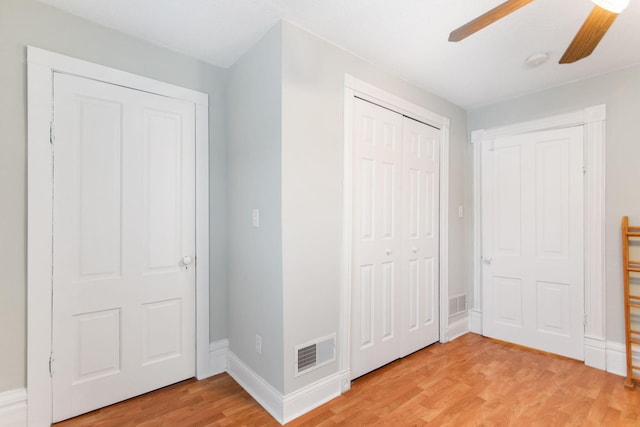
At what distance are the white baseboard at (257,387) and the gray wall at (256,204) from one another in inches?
1.6

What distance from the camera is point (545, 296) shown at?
2.89 m

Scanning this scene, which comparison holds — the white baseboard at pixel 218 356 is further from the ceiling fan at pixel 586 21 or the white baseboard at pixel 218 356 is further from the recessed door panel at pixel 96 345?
the ceiling fan at pixel 586 21

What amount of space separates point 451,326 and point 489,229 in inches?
44.0

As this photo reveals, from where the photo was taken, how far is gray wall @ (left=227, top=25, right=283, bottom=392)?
194 cm

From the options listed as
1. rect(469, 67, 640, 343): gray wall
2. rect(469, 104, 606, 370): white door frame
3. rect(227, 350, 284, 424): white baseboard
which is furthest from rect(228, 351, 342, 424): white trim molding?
rect(469, 67, 640, 343): gray wall

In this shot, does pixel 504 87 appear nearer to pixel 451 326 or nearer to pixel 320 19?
pixel 320 19

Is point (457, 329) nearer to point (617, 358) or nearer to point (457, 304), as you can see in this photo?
point (457, 304)

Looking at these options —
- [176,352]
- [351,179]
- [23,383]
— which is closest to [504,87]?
[351,179]

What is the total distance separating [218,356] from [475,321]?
2.71m

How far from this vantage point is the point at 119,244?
2.04 meters

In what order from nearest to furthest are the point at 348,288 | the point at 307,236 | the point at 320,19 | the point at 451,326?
the point at 320,19, the point at 307,236, the point at 348,288, the point at 451,326

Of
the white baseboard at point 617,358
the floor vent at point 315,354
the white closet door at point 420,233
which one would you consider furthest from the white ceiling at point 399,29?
the white baseboard at point 617,358

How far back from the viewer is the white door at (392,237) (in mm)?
2348

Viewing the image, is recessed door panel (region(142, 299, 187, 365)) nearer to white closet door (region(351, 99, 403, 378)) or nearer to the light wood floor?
the light wood floor
